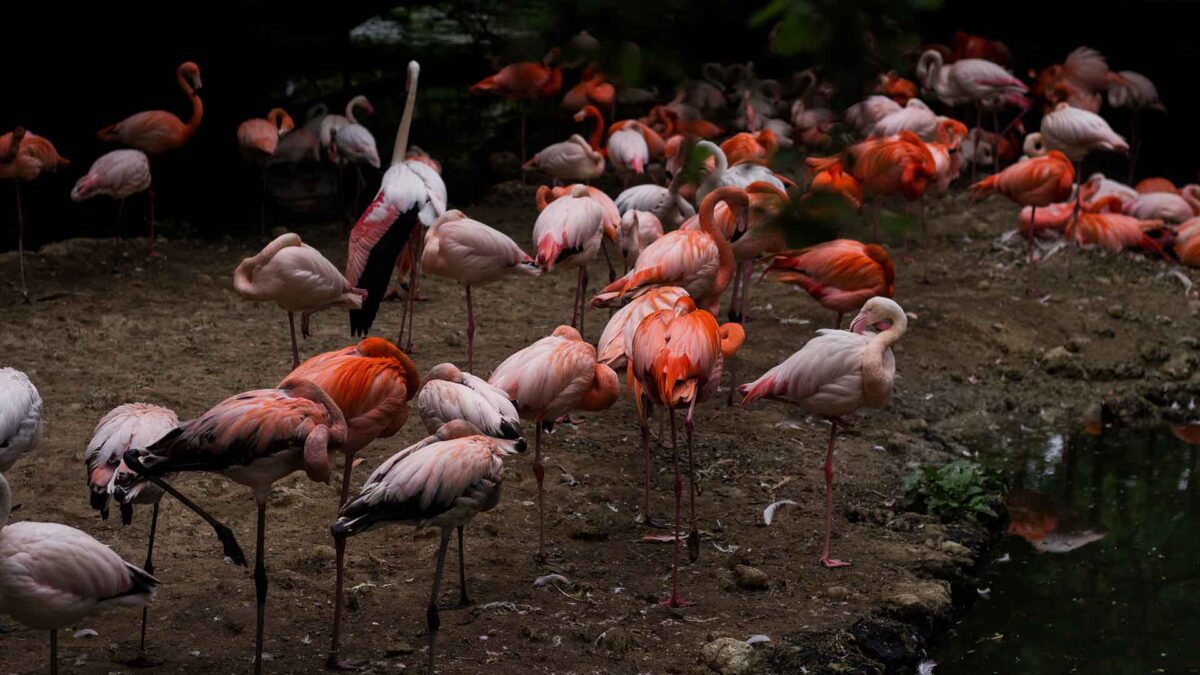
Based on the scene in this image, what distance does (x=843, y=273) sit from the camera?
581 cm

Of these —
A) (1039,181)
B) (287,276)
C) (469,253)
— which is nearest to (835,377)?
(469,253)

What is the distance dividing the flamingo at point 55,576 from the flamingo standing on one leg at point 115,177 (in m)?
4.79

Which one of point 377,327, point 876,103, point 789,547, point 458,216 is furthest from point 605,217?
point 876,103

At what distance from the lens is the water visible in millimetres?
4270

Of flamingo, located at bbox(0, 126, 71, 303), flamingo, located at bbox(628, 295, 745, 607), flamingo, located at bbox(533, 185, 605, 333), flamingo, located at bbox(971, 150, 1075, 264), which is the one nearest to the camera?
flamingo, located at bbox(628, 295, 745, 607)

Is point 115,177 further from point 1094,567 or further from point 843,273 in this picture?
point 1094,567

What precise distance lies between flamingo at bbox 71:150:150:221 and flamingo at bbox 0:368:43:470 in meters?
3.76

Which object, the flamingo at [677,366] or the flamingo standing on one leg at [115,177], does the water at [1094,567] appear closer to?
the flamingo at [677,366]

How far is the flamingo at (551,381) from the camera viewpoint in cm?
436

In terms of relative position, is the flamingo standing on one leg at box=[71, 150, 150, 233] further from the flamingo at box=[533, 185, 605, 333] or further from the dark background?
the flamingo at box=[533, 185, 605, 333]

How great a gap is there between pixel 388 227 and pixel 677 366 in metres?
2.35

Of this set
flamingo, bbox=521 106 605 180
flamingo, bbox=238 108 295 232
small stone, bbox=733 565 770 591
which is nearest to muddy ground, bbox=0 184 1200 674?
small stone, bbox=733 565 770 591

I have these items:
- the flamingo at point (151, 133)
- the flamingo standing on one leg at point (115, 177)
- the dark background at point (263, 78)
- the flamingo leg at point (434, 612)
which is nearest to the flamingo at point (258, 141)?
the flamingo at point (151, 133)

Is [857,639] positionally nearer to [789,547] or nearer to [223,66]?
[789,547]
